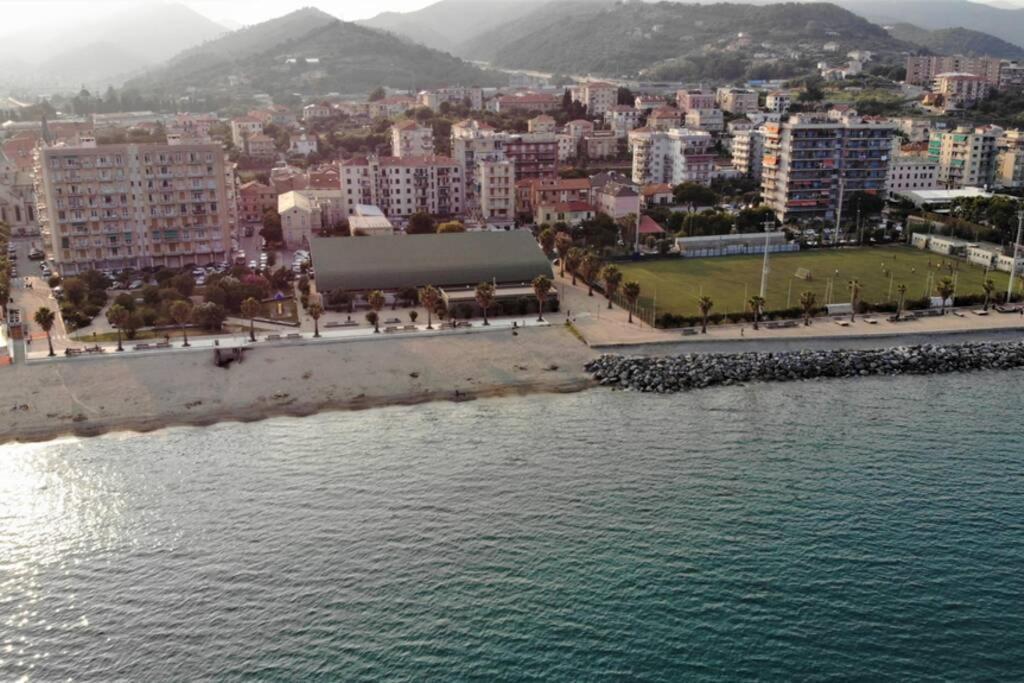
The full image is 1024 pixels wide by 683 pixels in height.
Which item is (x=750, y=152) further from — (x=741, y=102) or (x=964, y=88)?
(x=964, y=88)

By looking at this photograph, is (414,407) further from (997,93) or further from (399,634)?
(997,93)

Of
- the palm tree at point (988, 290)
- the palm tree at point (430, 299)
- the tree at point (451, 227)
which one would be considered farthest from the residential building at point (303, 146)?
the palm tree at point (988, 290)

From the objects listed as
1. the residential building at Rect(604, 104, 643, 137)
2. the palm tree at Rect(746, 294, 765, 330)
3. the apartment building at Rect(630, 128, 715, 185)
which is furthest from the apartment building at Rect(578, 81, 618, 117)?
the palm tree at Rect(746, 294, 765, 330)

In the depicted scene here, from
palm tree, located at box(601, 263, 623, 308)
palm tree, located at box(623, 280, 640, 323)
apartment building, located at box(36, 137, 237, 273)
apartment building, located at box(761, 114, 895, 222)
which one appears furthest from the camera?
apartment building, located at box(761, 114, 895, 222)

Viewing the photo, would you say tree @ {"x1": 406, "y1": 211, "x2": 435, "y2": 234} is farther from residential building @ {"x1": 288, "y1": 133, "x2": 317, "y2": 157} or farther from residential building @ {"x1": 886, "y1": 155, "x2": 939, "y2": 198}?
residential building @ {"x1": 288, "y1": 133, "x2": 317, "y2": 157}

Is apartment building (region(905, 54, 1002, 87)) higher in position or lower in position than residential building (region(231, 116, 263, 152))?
higher

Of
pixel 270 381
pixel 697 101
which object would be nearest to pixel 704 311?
pixel 270 381
